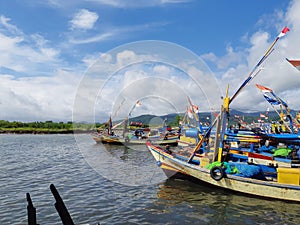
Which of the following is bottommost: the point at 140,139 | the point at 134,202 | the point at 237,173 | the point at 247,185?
the point at 134,202

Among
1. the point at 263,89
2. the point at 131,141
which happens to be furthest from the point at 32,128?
the point at 263,89

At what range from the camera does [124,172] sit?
2019 cm

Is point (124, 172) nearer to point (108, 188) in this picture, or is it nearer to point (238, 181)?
A: point (108, 188)

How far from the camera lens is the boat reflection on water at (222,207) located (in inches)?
419

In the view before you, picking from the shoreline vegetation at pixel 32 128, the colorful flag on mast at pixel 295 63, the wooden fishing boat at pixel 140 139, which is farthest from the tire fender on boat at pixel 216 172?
the shoreline vegetation at pixel 32 128

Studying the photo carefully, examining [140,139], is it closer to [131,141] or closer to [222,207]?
[131,141]

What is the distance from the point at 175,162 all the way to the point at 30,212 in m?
11.3

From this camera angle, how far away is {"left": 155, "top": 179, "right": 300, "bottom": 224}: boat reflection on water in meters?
10.6

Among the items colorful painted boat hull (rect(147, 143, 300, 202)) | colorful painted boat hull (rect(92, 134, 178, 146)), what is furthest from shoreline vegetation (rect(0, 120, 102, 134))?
colorful painted boat hull (rect(147, 143, 300, 202))

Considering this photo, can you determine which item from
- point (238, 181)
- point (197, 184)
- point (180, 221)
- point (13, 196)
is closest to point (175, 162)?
point (197, 184)

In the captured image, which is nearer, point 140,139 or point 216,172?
point 216,172

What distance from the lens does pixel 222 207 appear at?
470 inches

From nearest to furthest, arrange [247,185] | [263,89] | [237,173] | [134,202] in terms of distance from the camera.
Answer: [247,185] → [134,202] → [237,173] → [263,89]

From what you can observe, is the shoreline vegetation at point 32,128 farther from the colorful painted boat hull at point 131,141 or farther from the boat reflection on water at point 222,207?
the boat reflection on water at point 222,207
